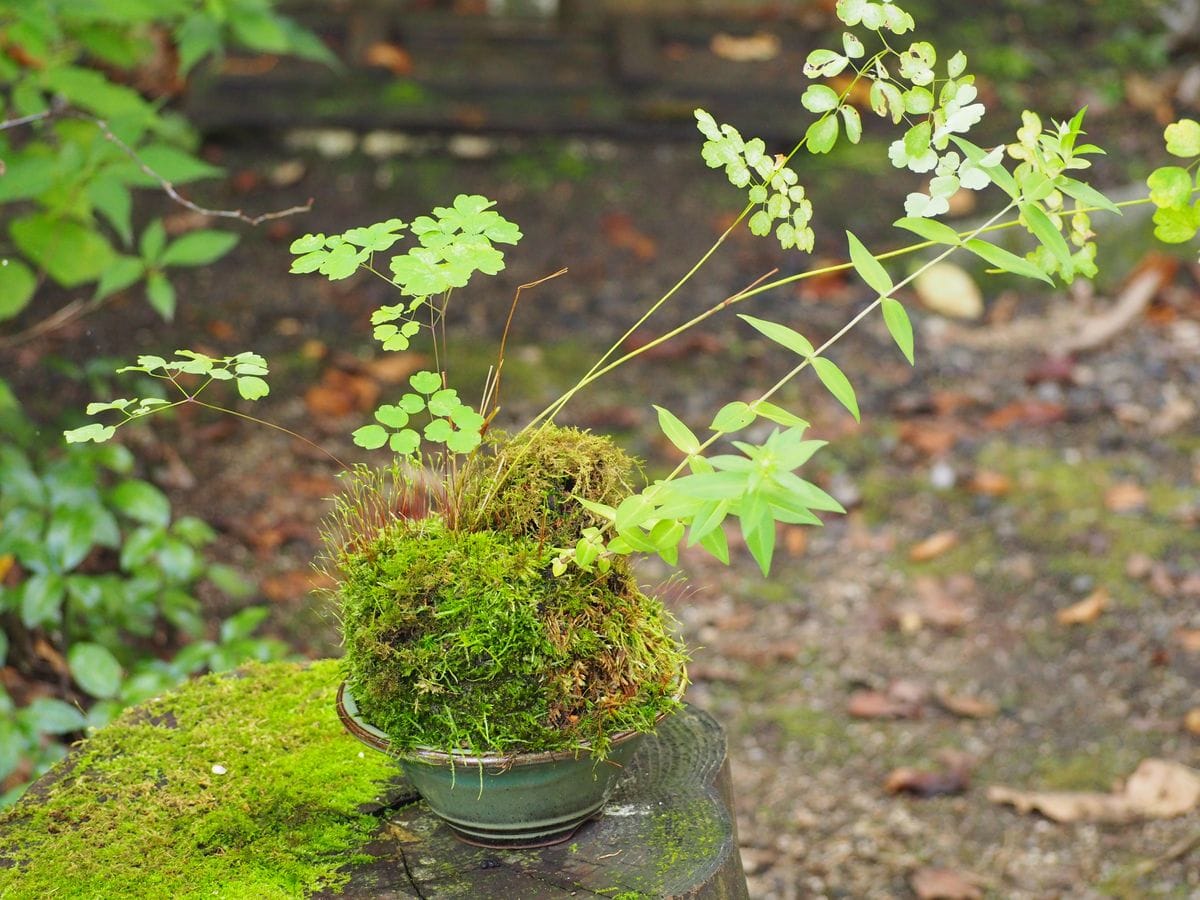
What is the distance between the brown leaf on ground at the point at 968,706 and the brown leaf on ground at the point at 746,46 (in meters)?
4.13

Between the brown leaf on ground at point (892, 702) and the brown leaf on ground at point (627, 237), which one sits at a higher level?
the brown leaf on ground at point (627, 237)

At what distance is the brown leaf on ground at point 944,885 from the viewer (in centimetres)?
301

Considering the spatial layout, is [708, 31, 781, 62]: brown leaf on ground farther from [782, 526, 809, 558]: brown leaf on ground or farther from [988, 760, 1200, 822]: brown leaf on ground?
[988, 760, 1200, 822]: brown leaf on ground

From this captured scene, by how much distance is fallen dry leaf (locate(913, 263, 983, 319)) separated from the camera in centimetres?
561

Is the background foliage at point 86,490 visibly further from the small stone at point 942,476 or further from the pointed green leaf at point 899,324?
the small stone at point 942,476

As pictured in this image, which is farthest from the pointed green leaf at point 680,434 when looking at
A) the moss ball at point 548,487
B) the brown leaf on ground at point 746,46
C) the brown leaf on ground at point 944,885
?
the brown leaf on ground at point 746,46

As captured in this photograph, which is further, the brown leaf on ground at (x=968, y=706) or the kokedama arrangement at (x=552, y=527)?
the brown leaf on ground at (x=968, y=706)

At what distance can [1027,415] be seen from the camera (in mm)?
4902

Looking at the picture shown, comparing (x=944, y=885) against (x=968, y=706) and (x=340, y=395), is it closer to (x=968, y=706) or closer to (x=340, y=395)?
(x=968, y=706)

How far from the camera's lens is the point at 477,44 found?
6.66 meters

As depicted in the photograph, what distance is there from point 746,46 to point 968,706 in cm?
437

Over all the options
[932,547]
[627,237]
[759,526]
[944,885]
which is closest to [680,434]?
[759,526]

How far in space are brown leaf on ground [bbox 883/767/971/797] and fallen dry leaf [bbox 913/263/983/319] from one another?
2.72 metres

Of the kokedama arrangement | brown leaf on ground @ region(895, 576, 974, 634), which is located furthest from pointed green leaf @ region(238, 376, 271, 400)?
brown leaf on ground @ region(895, 576, 974, 634)
